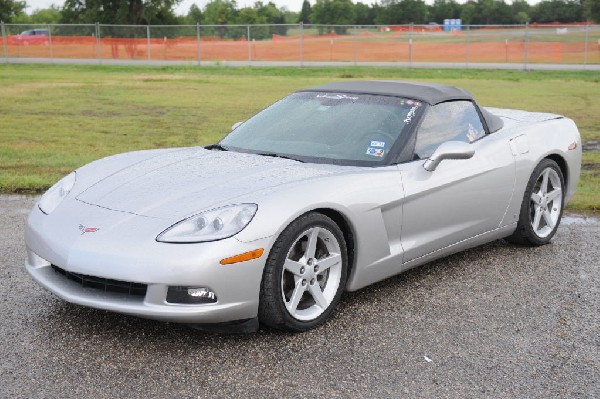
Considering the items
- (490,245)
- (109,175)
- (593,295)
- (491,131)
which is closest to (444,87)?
(491,131)

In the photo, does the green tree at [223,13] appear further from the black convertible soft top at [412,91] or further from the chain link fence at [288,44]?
the black convertible soft top at [412,91]

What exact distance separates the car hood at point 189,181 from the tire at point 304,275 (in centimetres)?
30

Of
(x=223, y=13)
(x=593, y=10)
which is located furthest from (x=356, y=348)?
(x=223, y=13)

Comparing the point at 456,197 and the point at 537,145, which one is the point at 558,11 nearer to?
the point at 537,145

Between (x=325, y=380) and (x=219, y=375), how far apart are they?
485 mm

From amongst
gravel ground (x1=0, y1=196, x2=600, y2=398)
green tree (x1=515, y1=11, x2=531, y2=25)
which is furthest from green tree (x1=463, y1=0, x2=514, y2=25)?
gravel ground (x1=0, y1=196, x2=600, y2=398)

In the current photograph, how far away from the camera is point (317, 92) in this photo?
225 inches

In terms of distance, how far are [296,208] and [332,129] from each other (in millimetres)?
1164

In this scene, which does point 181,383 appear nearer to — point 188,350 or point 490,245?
point 188,350

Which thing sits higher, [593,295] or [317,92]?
[317,92]

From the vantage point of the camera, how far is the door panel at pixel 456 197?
489 cm

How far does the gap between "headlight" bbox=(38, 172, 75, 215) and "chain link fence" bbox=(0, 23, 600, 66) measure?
31199 millimetres

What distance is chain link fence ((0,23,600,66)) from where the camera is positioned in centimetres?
3634

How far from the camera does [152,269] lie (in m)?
3.82
